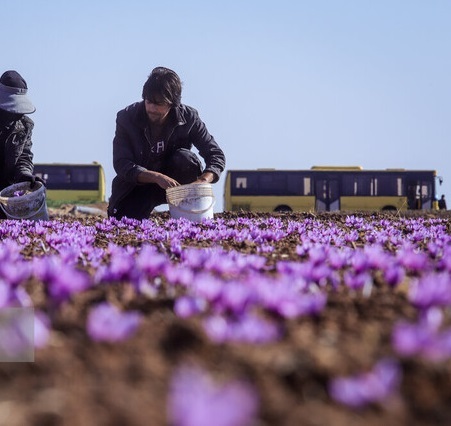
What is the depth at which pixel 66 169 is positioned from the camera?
32.5 metres

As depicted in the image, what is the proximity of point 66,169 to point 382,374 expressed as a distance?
3206cm

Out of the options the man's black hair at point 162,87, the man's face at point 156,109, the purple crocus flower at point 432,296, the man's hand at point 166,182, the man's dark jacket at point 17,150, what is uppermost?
the man's black hair at point 162,87

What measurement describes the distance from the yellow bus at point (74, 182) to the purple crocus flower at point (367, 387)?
31447 millimetres

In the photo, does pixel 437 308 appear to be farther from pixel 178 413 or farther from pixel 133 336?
pixel 178 413

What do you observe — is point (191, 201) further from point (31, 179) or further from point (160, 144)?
point (31, 179)

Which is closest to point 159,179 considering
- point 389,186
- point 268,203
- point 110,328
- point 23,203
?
point 23,203

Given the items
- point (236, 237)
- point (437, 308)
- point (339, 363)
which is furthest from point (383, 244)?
point (339, 363)

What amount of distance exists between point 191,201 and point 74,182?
1009 inches

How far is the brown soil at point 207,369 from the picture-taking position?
128 cm

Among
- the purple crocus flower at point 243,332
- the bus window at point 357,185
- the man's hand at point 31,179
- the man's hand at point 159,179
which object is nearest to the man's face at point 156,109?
the man's hand at point 159,179

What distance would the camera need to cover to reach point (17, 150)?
30.9 ft

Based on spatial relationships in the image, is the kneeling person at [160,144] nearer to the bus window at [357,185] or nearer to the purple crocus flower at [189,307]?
the purple crocus flower at [189,307]

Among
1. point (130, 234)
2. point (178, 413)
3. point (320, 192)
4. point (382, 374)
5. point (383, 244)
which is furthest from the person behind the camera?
point (320, 192)

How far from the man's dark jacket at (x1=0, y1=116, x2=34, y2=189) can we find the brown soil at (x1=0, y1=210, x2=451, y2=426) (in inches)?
306
